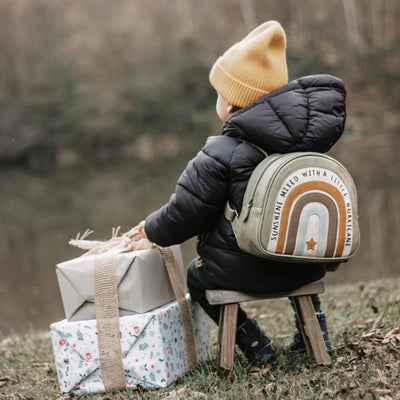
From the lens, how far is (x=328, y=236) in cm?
185

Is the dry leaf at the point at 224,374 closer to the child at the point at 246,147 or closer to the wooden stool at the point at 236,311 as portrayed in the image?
the wooden stool at the point at 236,311

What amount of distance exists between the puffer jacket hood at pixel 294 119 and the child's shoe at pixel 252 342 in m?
0.72

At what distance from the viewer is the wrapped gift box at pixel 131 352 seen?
2021mm

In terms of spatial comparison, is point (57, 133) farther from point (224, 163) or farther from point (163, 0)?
point (224, 163)

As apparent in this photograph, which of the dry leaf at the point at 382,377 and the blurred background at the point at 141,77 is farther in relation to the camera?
the blurred background at the point at 141,77

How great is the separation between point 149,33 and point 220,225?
22190 mm

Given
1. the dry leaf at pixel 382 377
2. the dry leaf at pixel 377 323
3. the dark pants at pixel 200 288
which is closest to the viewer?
the dry leaf at pixel 382 377

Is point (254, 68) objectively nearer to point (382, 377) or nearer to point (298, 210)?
point (298, 210)

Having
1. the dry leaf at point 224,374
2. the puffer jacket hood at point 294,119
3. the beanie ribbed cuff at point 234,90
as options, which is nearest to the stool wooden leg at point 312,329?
the dry leaf at point 224,374

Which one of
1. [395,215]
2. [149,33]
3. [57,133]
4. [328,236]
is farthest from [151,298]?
[149,33]

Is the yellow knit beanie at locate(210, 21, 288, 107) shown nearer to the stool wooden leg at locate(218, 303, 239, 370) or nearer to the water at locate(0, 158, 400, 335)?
the stool wooden leg at locate(218, 303, 239, 370)

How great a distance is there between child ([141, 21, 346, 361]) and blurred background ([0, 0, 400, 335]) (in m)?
10.2

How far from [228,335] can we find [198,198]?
48cm

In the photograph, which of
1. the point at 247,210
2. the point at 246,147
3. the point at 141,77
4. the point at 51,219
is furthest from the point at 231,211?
the point at 141,77
